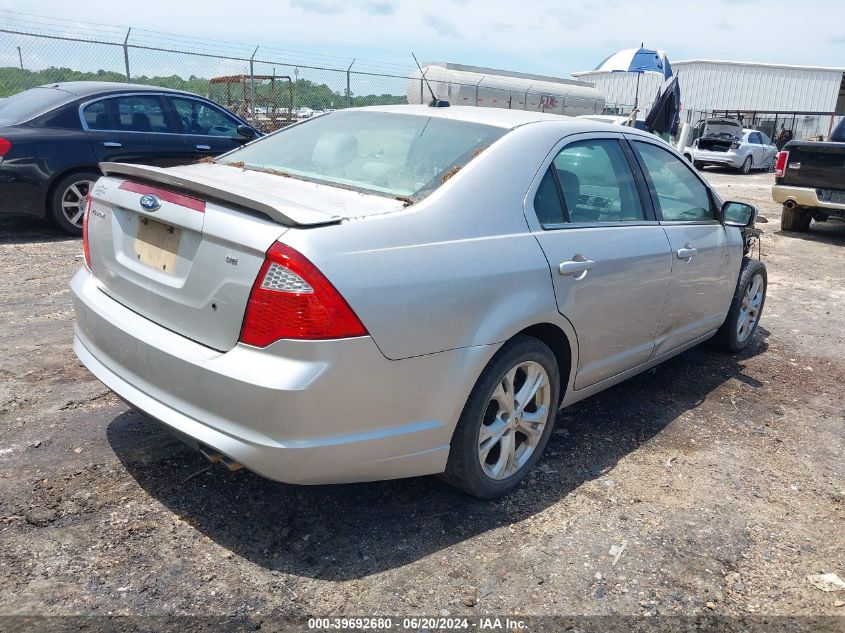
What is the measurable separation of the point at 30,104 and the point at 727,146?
71.3ft

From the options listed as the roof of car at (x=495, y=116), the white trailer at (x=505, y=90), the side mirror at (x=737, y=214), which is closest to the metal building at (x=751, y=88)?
the white trailer at (x=505, y=90)

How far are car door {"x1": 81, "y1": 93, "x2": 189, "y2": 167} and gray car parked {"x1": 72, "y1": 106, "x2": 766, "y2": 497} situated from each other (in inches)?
180

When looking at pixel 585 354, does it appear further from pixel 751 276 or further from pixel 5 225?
pixel 5 225

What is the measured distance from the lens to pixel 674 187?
4.21 metres

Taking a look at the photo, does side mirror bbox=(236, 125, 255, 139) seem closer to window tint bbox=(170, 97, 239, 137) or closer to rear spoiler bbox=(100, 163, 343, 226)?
window tint bbox=(170, 97, 239, 137)

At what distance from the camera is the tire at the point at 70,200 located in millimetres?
7305

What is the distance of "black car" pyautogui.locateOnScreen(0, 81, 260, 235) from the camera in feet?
23.1

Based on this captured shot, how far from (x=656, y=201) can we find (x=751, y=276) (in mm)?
1659

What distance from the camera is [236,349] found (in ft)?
7.81

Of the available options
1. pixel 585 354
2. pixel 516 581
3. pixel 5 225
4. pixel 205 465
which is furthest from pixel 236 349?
pixel 5 225

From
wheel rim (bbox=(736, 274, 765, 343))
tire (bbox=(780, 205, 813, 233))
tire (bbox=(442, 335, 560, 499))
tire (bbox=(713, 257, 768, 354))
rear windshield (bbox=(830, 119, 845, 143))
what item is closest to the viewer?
tire (bbox=(442, 335, 560, 499))

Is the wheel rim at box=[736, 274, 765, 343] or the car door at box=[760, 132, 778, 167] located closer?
the wheel rim at box=[736, 274, 765, 343]

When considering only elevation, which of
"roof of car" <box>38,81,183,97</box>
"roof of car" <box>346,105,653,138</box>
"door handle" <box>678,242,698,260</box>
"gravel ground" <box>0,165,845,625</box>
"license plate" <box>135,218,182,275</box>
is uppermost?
"roof of car" <box>38,81,183,97</box>

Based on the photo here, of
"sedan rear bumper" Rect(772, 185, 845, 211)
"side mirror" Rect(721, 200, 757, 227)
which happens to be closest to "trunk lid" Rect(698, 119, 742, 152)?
"sedan rear bumper" Rect(772, 185, 845, 211)
